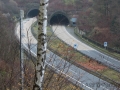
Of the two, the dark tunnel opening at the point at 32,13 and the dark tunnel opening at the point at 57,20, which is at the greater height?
the dark tunnel opening at the point at 57,20

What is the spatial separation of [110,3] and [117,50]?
1053 cm

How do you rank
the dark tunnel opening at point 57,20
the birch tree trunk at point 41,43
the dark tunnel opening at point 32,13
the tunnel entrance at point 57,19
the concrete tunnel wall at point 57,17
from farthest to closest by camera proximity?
the dark tunnel opening at point 32,13
the dark tunnel opening at point 57,20
the tunnel entrance at point 57,19
the concrete tunnel wall at point 57,17
the birch tree trunk at point 41,43

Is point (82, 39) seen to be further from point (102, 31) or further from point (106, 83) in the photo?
point (106, 83)

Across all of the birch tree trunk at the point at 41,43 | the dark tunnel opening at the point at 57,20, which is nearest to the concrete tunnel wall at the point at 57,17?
the dark tunnel opening at the point at 57,20

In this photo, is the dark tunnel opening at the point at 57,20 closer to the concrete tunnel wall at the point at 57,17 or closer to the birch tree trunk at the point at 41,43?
the concrete tunnel wall at the point at 57,17

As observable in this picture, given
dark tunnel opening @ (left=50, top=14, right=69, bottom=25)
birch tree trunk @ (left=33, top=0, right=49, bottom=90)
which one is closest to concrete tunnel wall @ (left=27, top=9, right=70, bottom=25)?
dark tunnel opening @ (left=50, top=14, right=69, bottom=25)

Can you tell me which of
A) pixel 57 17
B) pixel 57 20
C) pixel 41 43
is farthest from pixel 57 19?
pixel 41 43

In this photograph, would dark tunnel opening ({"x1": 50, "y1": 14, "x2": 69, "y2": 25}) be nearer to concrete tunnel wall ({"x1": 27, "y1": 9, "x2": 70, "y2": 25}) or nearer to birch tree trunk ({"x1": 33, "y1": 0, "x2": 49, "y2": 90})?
concrete tunnel wall ({"x1": 27, "y1": 9, "x2": 70, "y2": 25})

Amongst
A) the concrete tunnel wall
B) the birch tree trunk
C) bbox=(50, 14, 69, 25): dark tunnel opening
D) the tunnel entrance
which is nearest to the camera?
the birch tree trunk

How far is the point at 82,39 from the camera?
141 feet

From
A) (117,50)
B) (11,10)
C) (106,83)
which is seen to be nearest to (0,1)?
(11,10)

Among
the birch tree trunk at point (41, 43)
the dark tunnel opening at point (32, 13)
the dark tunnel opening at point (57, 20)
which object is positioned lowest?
the dark tunnel opening at point (32, 13)

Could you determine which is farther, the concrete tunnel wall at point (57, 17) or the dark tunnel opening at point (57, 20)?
the dark tunnel opening at point (57, 20)

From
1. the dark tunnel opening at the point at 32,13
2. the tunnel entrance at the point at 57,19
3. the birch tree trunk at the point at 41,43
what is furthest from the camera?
the dark tunnel opening at the point at 32,13
